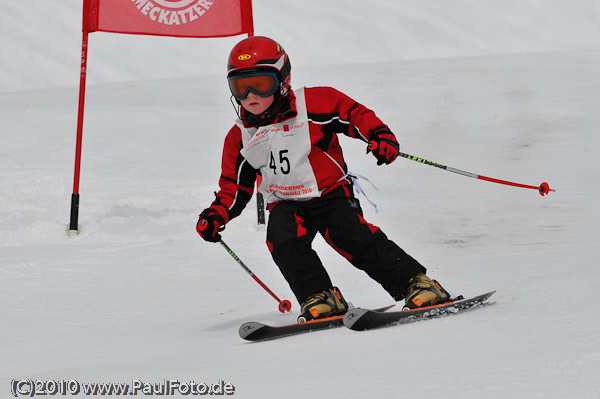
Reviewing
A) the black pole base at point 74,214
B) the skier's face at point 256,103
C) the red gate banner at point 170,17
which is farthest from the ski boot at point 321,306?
the red gate banner at point 170,17

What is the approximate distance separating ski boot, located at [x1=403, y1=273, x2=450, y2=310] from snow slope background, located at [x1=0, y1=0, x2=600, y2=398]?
0.93 feet

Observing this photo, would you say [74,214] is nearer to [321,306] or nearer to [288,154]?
[288,154]

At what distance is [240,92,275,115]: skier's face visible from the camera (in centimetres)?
369

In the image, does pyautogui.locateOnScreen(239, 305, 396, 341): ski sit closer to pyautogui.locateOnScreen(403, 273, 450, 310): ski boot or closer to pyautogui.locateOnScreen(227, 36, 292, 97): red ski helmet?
pyautogui.locateOnScreen(403, 273, 450, 310): ski boot

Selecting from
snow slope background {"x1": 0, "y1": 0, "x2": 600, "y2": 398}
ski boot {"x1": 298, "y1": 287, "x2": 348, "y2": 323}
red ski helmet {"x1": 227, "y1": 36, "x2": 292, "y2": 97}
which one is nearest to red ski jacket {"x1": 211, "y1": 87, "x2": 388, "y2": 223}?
red ski helmet {"x1": 227, "y1": 36, "x2": 292, "y2": 97}

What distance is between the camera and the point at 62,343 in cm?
359

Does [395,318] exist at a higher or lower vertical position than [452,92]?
lower

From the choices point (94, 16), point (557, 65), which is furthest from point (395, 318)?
point (557, 65)

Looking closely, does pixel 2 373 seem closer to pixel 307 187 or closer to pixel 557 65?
pixel 307 187

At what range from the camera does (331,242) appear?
12.4 ft

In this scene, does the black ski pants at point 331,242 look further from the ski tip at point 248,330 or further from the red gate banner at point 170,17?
the red gate banner at point 170,17

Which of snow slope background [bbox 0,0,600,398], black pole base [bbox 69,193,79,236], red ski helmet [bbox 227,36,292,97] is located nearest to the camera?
snow slope background [bbox 0,0,600,398]

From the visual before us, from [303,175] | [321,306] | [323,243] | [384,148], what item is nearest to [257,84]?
[303,175]

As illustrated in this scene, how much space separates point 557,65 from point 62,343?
1306 cm
